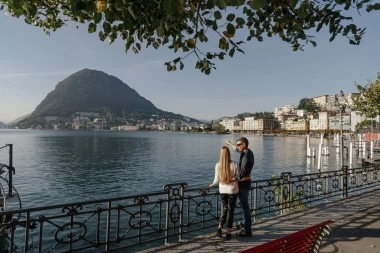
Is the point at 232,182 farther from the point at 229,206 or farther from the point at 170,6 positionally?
the point at 170,6

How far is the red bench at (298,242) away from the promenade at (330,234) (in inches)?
69.3

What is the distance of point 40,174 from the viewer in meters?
29.6

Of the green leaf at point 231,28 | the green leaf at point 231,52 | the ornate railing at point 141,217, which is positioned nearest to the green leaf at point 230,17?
the green leaf at point 231,28

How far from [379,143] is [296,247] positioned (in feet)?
170

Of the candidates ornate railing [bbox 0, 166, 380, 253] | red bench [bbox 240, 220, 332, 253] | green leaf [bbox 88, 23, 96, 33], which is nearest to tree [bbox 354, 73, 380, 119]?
ornate railing [bbox 0, 166, 380, 253]

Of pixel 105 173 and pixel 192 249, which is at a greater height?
pixel 192 249

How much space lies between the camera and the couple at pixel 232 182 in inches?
233

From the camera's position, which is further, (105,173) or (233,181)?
(105,173)

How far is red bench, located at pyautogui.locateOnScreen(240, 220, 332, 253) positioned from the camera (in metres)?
3.02

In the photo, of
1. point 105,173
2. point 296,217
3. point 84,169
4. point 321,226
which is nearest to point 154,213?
point 296,217

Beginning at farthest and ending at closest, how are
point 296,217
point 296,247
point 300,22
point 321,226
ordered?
point 296,217
point 300,22
point 321,226
point 296,247

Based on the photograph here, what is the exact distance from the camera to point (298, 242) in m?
3.57

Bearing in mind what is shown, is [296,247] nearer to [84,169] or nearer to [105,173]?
[105,173]

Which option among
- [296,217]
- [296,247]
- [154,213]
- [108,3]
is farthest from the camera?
[154,213]
